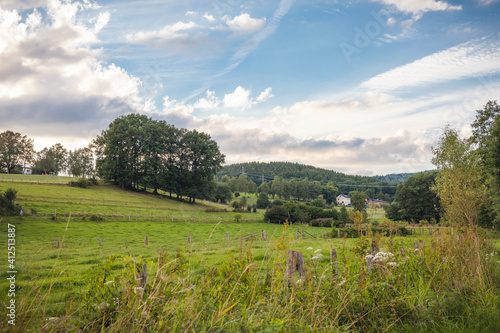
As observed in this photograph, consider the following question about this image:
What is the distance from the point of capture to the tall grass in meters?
3.03

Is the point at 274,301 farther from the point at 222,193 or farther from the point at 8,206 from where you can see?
the point at 222,193

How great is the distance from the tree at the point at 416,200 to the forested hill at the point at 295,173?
72.2 m

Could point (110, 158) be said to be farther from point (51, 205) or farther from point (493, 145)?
point (493, 145)

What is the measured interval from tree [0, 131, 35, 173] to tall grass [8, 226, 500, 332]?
84.9 meters

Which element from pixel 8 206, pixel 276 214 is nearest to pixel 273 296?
pixel 8 206

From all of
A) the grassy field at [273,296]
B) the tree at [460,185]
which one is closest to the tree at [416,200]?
the tree at [460,185]

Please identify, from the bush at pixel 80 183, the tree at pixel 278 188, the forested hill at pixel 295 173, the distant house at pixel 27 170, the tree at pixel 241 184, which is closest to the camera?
the bush at pixel 80 183

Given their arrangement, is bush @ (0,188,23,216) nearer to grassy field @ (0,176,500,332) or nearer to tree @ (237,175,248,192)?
grassy field @ (0,176,500,332)

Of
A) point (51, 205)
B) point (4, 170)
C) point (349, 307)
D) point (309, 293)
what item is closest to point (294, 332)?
point (309, 293)

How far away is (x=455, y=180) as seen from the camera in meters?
15.2

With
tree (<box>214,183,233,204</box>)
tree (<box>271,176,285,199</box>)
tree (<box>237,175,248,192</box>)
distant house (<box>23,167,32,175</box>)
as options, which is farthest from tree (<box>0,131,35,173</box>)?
tree (<box>271,176,285,199</box>)

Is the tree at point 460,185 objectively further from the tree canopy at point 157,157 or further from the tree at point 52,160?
the tree at point 52,160

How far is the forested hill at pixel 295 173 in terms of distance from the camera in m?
139

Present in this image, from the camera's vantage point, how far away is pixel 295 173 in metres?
151
